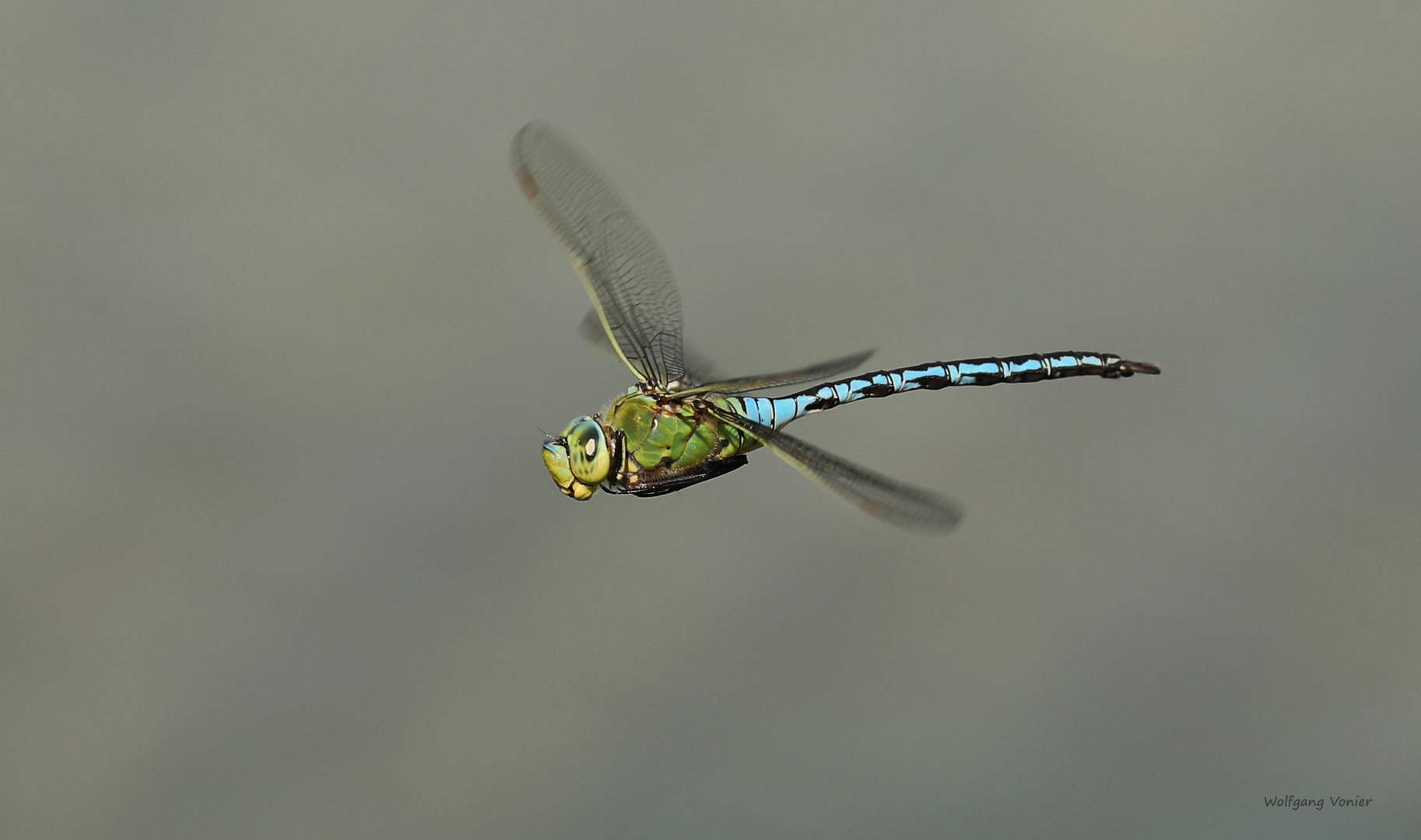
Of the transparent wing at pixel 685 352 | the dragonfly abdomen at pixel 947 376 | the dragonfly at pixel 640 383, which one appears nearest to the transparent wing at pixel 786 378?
the dragonfly at pixel 640 383

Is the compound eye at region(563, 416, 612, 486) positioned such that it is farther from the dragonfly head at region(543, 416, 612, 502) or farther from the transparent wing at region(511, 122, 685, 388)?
the transparent wing at region(511, 122, 685, 388)

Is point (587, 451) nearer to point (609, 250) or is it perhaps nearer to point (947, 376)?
point (609, 250)

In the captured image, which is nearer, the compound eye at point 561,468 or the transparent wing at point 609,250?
the compound eye at point 561,468

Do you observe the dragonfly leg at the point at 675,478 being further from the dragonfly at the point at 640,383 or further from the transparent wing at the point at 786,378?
the transparent wing at the point at 786,378

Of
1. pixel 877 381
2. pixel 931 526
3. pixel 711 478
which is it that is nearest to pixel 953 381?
pixel 877 381

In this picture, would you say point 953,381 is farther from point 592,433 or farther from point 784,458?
point 592,433

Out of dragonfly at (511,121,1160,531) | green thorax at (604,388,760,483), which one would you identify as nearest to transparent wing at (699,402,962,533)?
dragonfly at (511,121,1160,531)
